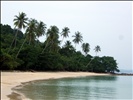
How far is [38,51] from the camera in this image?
70.1 metres

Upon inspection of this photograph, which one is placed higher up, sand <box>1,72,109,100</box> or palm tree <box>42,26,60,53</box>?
palm tree <box>42,26,60,53</box>

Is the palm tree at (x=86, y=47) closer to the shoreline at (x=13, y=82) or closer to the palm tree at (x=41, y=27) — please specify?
the palm tree at (x=41, y=27)

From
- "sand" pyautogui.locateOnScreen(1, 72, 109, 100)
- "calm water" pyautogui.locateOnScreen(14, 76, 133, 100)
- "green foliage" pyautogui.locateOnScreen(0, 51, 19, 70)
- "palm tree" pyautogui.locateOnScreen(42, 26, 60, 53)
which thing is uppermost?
"palm tree" pyautogui.locateOnScreen(42, 26, 60, 53)

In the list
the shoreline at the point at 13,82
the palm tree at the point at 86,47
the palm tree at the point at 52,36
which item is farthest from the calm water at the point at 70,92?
the palm tree at the point at 86,47

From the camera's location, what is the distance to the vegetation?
5884 cm

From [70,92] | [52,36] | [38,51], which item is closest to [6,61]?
[38,51]

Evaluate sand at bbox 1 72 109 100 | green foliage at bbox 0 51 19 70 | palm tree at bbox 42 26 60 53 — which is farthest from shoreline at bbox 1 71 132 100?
palm tree at bbox 42 26 60 53

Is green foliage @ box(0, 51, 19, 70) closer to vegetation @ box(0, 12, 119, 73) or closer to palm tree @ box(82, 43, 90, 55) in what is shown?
vegetation @ box(0, 12, 119, 73)

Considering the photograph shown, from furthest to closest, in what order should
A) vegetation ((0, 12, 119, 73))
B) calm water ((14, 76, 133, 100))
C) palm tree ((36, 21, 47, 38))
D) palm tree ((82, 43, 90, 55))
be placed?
palm tree ((82, 43, 90, 55)), palm tree ((36, 21, 47, 38)), vegetation ((0, 12, 119, 73)), calm water ((14, 76, 133, 100))

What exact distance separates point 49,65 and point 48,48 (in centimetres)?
1003

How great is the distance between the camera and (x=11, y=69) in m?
56.0

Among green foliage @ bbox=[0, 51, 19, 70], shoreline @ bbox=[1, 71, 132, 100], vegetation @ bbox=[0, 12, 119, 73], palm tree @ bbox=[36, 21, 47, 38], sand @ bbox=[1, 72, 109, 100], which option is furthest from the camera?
palm tree @ bbox=[36, 21, 47, 38]

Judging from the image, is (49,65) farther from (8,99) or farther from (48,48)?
(8,99)

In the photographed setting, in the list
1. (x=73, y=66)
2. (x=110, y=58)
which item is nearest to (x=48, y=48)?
(x=73, y=66)
